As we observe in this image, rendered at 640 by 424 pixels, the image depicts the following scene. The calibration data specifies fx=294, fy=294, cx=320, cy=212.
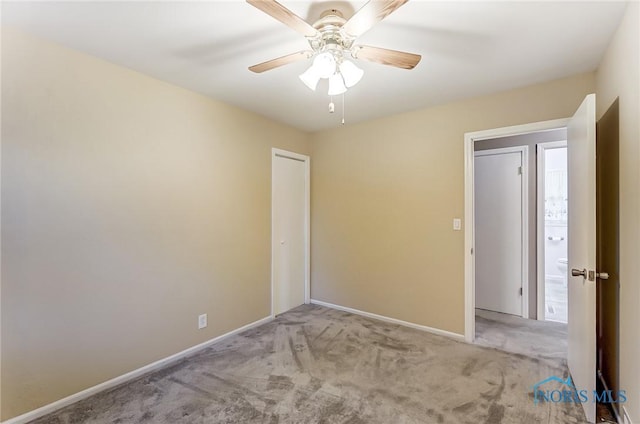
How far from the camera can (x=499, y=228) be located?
3.59 m

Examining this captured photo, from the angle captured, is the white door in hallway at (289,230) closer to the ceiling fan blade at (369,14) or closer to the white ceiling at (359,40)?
the white ceiling at (359,40)

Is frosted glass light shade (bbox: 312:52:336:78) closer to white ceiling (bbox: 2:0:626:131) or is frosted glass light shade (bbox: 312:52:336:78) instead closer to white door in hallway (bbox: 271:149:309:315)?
white ceiling (bbox: 2:0:626:131)

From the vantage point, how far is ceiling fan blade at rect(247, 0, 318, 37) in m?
1.20

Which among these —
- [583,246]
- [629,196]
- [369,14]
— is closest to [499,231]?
[583,246]

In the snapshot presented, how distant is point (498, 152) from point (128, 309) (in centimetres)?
414

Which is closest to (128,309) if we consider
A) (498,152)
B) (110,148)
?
(110,148)

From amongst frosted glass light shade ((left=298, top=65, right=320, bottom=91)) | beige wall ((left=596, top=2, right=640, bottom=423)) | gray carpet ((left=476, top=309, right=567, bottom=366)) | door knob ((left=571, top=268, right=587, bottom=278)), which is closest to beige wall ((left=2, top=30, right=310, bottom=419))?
frosted glass light shade ((left=298, top=65, right=320, bottom=91))

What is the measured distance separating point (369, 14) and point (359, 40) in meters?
0.62

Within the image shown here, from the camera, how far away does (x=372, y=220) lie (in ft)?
11.5

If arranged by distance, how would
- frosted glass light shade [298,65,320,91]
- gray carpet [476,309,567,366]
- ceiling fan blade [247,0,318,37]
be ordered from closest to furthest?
ceiling fan blade [247,0,318,37]
frosted glass light shade [298,65,320,91]
gray carpet [476,309,567,366]

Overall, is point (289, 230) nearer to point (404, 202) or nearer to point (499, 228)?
point (404, 202)

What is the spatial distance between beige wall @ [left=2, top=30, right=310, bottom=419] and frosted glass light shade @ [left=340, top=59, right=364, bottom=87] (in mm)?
1595

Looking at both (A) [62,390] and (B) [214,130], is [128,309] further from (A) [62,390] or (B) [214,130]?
(B) [214,130]

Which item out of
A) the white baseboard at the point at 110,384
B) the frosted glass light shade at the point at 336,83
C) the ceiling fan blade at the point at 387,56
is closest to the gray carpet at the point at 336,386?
the white baseboard at the point at 110,384
